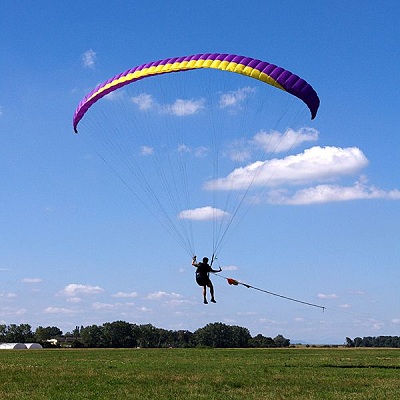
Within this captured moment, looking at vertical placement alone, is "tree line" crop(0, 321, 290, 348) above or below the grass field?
above

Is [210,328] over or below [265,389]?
over

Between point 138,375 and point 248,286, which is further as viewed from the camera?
point 138,375

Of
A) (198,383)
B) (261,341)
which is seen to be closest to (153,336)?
(261,341)

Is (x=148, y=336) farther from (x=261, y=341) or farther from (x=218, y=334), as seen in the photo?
(x=261, y=341)

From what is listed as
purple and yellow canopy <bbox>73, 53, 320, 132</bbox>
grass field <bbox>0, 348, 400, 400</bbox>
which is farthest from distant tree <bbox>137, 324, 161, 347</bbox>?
purple and yellow canopy <bbox>73, 53, 320, 132</bbox>

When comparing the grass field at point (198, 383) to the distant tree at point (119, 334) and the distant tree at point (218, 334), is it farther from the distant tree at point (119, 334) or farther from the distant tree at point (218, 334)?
the distant tree at point (119, 334)

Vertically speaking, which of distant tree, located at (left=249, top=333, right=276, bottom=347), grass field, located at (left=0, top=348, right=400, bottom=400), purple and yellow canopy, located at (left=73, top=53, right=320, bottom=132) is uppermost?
purple and yellow canopy, located at (left=73, top=53, right=320, bottom=132)

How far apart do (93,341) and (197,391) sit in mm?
99548

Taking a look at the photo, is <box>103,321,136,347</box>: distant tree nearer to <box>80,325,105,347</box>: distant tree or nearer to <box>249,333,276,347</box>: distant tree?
<box>80,325,105,347</box>: distant tree

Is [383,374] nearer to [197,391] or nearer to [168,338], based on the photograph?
[197,391]

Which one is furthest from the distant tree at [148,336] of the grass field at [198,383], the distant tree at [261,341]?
the grass field at [198,383]

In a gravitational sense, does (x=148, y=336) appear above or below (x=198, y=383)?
above

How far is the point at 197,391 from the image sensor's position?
18469 millimetres

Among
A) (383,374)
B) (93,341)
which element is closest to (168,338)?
(93,341)
